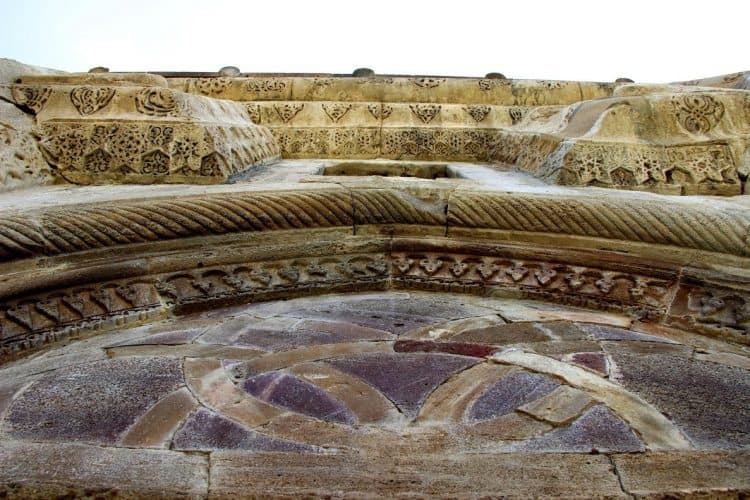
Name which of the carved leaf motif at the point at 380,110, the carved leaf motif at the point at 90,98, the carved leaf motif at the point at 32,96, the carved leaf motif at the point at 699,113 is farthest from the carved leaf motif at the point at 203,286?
the carved leaf motif at the point at 380,110

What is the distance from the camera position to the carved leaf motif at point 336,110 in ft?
17.2

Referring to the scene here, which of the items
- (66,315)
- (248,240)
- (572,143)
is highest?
(572,143)

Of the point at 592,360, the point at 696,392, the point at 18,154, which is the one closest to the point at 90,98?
the point at 18,154

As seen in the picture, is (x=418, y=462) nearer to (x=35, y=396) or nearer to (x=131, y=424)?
(x=131, y=424)

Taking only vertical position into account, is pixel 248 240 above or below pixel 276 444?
above

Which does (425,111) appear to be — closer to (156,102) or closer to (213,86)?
(213,86)

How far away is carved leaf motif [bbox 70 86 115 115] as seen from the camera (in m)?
3.22

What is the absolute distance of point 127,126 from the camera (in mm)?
3146

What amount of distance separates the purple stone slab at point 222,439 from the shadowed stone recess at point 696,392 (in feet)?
2.84

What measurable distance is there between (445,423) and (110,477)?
0.70 meters

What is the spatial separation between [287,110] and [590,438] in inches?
182

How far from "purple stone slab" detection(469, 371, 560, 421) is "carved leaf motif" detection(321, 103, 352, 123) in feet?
13.7

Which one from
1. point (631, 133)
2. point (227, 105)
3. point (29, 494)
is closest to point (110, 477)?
point (29, 494)

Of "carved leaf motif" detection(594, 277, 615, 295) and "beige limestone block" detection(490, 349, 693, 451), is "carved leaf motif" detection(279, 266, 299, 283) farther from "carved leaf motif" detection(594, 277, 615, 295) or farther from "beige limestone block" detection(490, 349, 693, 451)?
"carved leaf motif" detection(594, 277, 615, 295)
